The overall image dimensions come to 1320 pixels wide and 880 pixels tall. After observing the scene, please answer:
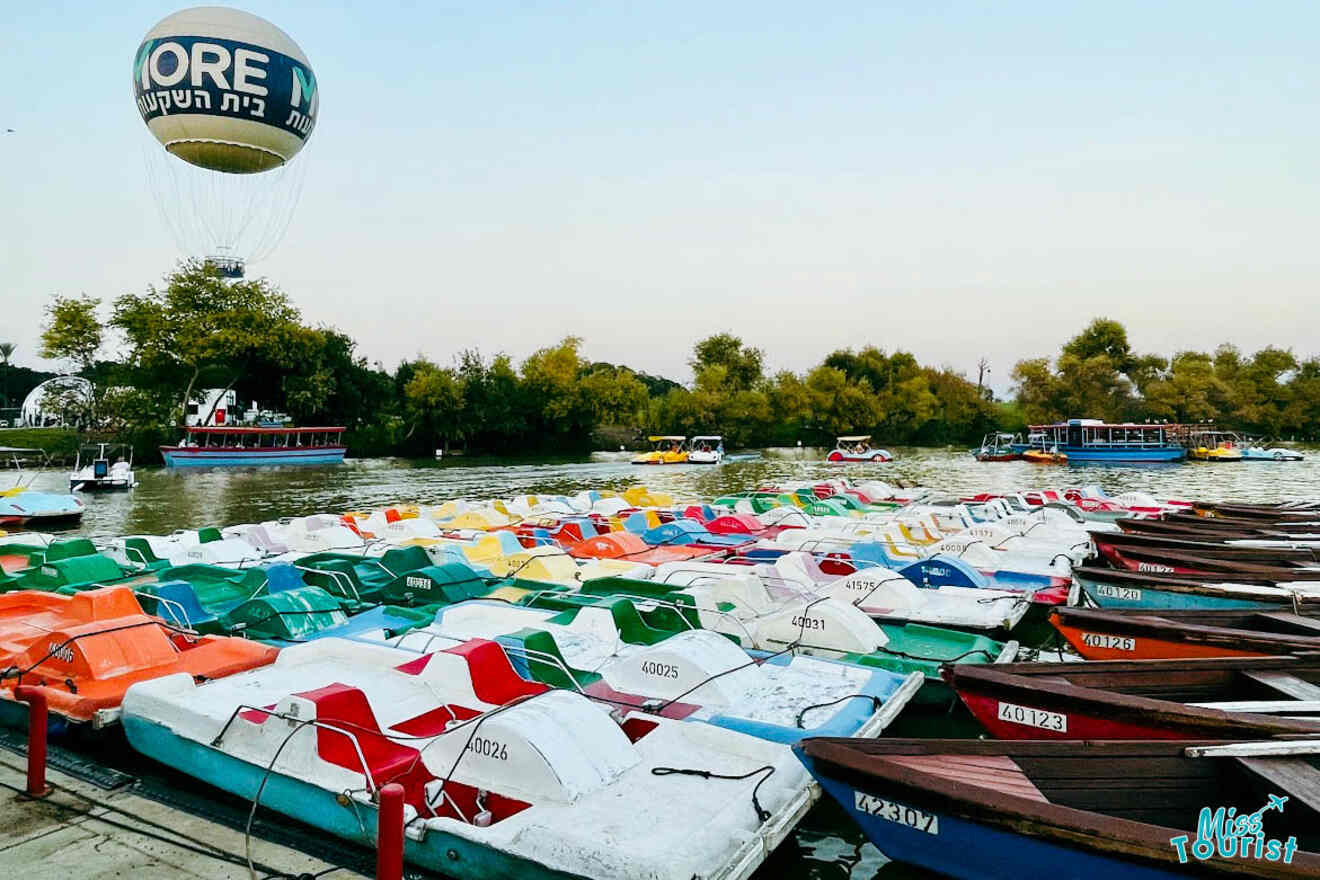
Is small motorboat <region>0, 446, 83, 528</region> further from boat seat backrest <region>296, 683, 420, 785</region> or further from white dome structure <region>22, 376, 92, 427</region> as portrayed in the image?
white dome structure <region>22, 376, 92, 427</region>

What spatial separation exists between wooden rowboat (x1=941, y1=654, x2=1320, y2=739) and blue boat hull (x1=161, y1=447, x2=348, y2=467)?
206 feet

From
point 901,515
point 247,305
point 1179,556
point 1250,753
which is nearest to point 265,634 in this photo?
point 1250,753

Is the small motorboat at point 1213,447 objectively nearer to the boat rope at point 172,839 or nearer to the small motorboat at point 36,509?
the small motorboat at point 36,509

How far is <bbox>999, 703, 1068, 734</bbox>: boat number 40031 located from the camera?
6.91m

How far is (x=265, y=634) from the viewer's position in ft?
38.9

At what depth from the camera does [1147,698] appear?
7066 mm

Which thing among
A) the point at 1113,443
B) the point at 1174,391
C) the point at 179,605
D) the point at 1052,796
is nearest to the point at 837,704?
the point at 1052,796

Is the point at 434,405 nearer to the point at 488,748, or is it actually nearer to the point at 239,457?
the point at 239,457

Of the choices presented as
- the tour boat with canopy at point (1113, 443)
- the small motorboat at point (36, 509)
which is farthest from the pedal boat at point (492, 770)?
the tour boat with canopy at point (1113, 443)

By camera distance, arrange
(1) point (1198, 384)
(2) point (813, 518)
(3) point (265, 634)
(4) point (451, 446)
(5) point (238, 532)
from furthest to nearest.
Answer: (1) point (1198, 384), (4) point (451, 446), (2) point (813, 518), (5) point (238, 532), (3) point (265, 634)

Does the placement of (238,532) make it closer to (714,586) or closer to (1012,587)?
(714,586)

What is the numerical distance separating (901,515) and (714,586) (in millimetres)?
12217

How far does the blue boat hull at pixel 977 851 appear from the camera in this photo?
4961 millimetres

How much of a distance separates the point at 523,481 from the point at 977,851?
4858 cm
